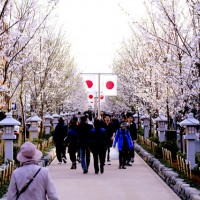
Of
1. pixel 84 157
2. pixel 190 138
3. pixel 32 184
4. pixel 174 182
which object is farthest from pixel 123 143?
pixel 32 184

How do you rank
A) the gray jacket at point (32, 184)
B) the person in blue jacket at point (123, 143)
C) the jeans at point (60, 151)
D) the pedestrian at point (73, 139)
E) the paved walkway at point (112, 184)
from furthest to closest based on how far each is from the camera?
the jeans at point (60, 151)
the pedestrian at point (73, 139)
the person in blue jacket at point (123, 143)
the paved walkway at point (112, 184)
the gray jacket at point (32, 184)

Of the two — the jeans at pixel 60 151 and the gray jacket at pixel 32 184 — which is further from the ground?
the gray jacket at pixel 32 184

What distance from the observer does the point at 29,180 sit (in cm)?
540

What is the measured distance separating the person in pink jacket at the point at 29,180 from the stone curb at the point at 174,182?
4.06 metres

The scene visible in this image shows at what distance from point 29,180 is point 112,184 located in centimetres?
725

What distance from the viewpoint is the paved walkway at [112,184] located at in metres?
10.8

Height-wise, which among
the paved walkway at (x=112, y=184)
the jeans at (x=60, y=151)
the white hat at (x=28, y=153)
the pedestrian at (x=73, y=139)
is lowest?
the paved walkway at (x=112, y=184)

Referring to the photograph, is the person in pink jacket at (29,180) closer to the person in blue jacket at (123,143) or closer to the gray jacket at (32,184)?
the gray jacket at (32,184)

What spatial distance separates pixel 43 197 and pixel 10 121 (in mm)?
9262

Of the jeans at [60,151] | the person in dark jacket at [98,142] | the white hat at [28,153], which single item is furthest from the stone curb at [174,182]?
the white hat at [28,153]

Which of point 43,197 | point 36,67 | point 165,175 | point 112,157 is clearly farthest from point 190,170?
point 36,67

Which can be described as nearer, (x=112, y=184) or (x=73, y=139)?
(x=112, y=184)

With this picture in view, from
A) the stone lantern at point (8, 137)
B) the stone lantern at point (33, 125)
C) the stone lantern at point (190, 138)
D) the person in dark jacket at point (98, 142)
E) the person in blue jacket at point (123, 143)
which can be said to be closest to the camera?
the stone lantern at point (190, 138)

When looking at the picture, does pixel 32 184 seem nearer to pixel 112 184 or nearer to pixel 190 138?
pixel 112 184
